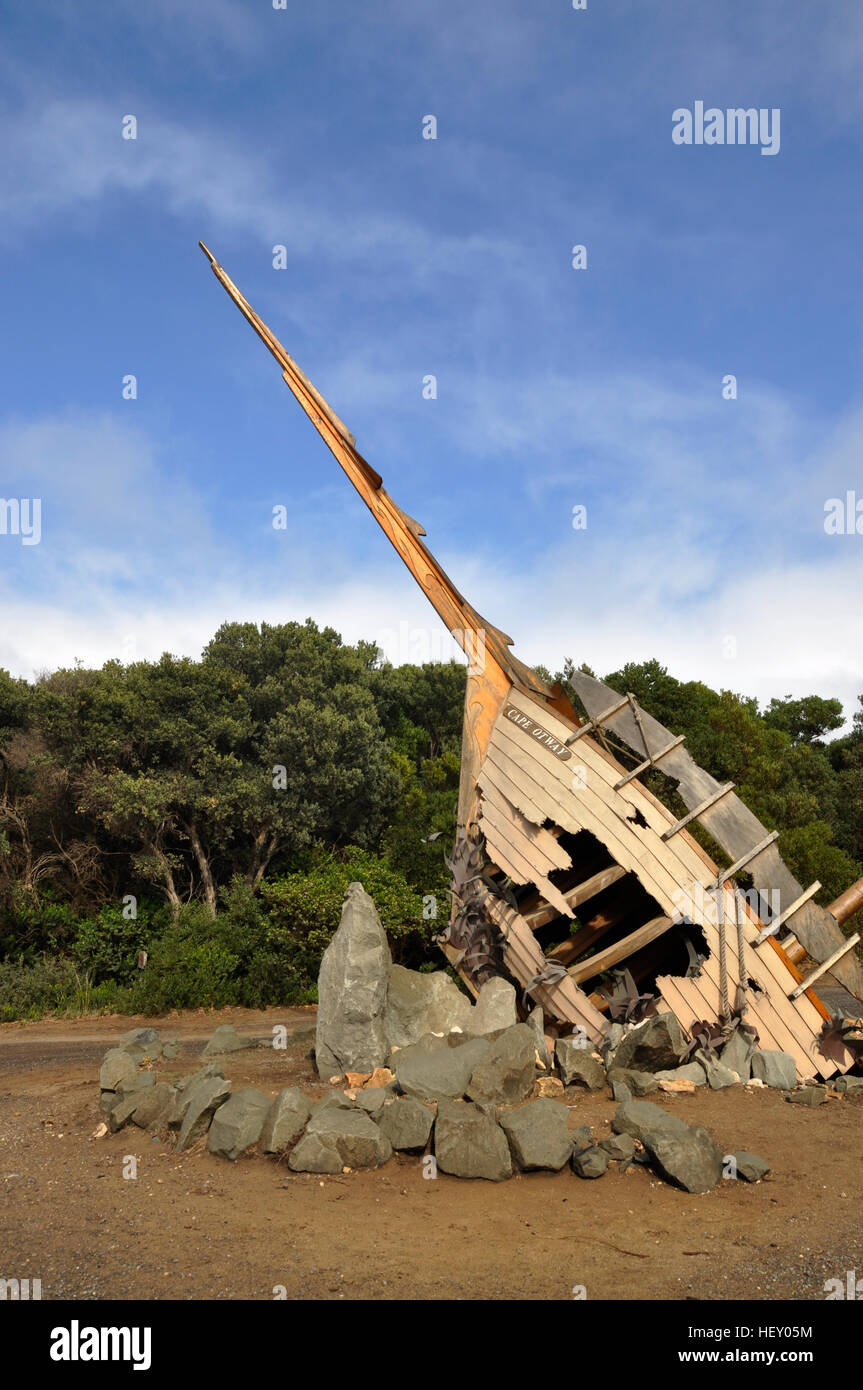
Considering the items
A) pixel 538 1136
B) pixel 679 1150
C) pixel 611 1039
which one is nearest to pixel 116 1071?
pixel 538 1136

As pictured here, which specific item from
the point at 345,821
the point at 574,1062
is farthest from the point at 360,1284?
the point at 345,821

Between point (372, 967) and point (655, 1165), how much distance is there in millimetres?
3214

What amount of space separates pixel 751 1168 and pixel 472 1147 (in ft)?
5.80

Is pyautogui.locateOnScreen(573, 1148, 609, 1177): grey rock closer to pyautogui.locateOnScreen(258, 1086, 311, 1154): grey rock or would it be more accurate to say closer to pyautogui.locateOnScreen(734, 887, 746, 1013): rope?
pyautogui.locateOnScreen(258, 1086, 311, 1154): grey rock

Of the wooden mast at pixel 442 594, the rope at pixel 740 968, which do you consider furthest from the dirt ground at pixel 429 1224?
the wooden mast at pixel 442 594

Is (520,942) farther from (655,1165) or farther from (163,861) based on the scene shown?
(163,861)

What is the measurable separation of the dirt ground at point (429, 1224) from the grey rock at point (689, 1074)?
379mm

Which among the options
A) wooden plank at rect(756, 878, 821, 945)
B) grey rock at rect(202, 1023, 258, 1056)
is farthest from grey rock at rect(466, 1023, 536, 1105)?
grey rock at rect(202, 1023, 258, 1056)

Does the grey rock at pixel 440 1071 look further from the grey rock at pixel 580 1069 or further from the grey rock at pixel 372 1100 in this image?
the grey rock at pixel 580 1069

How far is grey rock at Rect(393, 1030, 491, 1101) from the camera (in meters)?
7.07

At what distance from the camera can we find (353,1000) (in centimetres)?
829

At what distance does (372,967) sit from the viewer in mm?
8398

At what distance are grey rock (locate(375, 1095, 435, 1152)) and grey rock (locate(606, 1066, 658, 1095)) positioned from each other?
1.97 m

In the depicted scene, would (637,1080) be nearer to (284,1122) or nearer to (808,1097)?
(808,1097)
